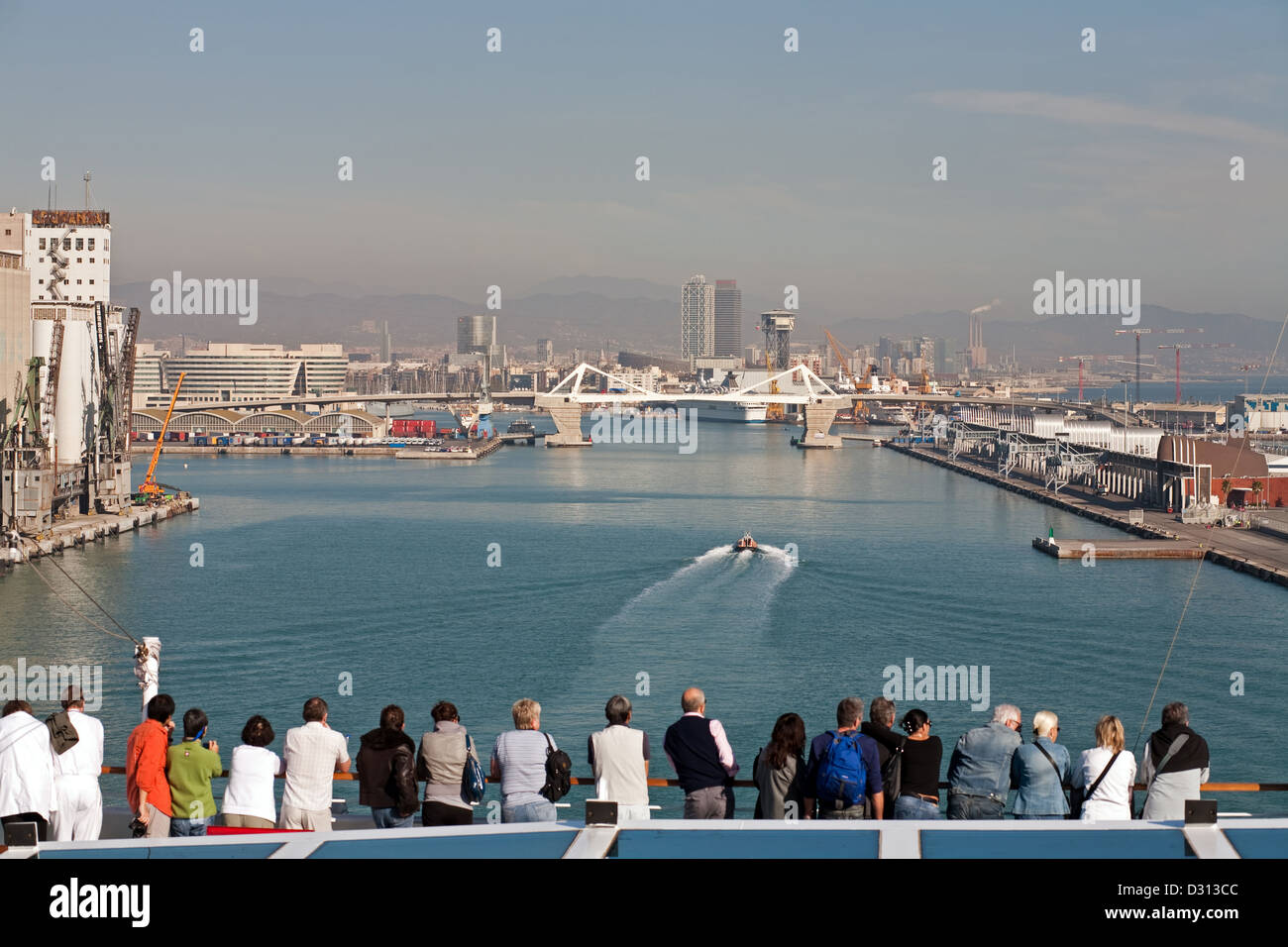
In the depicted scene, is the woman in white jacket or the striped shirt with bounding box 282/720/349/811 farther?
the striped shirt with bounding box 282/720/349/811

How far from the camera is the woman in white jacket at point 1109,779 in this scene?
A: 370 cm

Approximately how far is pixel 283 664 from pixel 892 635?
710cm

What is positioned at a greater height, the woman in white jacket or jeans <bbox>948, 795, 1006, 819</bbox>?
the woman in white jacket

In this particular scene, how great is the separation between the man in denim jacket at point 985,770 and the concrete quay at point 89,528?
920 inches

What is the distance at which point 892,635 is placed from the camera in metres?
18.0

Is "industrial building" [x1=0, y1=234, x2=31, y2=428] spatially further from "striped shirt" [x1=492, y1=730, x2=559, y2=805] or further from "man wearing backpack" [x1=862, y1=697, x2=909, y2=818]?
"man wearing backpack" [x1=862, y1=697, x2=909, y2=818]

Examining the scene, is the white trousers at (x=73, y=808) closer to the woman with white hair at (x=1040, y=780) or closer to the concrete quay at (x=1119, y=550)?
the woman with white hair at (x=1040, y=780)

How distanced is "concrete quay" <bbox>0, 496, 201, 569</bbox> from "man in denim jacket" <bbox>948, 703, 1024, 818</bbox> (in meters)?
23.4

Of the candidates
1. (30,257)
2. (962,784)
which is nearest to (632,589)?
(962,784)

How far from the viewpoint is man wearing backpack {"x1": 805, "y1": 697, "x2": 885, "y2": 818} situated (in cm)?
364

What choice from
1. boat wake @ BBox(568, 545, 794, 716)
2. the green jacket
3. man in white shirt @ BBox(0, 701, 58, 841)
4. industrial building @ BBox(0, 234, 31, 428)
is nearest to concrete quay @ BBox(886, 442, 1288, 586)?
boat wake @ BBox(568, 545, 794, 716)

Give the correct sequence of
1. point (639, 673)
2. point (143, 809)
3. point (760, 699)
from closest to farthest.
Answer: point (143, 809) < point (760, 699) < point (639, 673)
